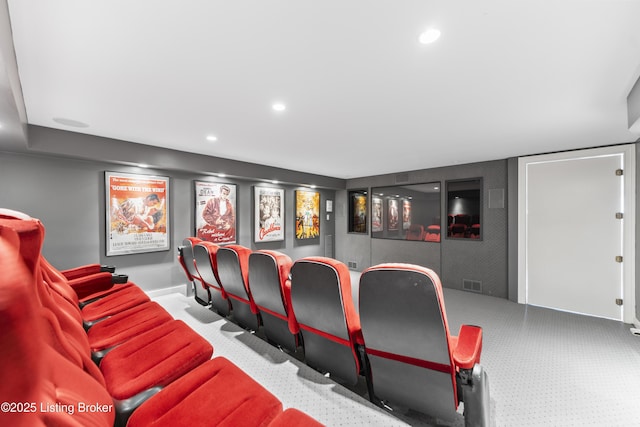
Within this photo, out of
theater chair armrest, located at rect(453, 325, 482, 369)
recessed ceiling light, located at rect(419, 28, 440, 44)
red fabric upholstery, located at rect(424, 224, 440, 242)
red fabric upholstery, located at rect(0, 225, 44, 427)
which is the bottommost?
theater chair armrest, located at rect(453, 325, 482, 369)

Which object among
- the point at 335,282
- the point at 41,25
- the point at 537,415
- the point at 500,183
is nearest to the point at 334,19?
the point at 335,282

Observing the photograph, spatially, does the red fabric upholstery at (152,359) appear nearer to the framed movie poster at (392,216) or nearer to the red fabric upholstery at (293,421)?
the red fabric upholstery at (293,421)

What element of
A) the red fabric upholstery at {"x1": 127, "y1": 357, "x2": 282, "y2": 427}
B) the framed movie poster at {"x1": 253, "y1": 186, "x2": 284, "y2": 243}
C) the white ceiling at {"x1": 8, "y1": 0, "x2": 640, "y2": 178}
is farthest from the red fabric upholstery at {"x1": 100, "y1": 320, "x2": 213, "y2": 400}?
the framed movie poster at {"x1": 253, "y1": 186, "x2": 284, "y2": 243}

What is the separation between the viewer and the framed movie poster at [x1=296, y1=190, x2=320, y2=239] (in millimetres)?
6340

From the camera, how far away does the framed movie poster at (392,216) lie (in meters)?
6.18

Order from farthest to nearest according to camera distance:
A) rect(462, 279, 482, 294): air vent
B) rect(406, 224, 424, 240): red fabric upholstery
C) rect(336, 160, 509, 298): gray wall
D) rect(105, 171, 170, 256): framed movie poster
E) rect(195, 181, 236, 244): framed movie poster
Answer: rect(406, 224, 424, 240): red fabric upholstery < rect(462, 279, 482, 294): air vent < rect(195, 181, 236, 244): framed movie poster < rect(336, 160, 509, 298): gray wall < rect(105, 171, 170, 256): framed movie poster

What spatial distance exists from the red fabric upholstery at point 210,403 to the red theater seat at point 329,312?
63 cm

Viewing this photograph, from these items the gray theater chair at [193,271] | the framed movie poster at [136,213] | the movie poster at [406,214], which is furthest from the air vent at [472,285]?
the framed movie poster at [136,213]

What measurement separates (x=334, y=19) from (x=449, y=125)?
2.08 meters

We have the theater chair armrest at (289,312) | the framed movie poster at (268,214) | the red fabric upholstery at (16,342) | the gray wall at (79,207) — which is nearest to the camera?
the red fabric upholstery at (16,342)

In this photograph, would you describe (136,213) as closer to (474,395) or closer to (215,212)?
(215,212)

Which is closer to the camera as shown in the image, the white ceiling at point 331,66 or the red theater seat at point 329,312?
the white ceiling at point 331,66

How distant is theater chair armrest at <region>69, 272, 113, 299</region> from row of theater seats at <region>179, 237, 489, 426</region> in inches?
64.5

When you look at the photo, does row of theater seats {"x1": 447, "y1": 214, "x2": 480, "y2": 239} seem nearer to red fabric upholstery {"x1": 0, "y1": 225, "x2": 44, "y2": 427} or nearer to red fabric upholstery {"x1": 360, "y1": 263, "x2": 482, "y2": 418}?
red fabric upholstery {"x1": 360, "y1": 263, "x2": 482, "y2": 418}
